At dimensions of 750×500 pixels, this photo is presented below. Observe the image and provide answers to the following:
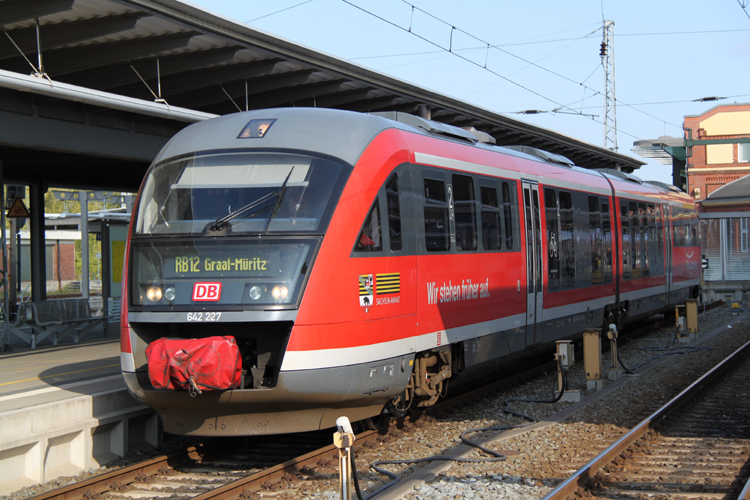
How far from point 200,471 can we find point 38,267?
11185 mm

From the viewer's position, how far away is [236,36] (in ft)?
36.0

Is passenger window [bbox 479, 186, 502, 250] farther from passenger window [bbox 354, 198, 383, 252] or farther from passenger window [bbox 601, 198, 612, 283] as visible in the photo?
passenger window [bbox 601, 198, 612, 283]

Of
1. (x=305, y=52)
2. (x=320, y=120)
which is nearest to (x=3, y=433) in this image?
(x=320, y=120)

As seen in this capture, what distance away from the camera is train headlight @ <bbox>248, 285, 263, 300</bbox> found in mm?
6664

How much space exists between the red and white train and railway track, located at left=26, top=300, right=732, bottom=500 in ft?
1.43

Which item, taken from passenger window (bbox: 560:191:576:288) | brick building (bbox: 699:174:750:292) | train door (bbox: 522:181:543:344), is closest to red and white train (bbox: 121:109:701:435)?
train door (bbox: 522:181:543:344)

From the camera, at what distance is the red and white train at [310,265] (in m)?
6.71

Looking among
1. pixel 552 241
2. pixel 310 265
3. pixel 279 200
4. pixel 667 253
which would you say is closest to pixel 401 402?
pixel 310 265

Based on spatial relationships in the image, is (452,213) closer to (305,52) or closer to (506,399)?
(506,399)

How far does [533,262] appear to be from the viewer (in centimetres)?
1090

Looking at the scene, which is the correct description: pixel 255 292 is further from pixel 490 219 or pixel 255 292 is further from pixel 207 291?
pixel 490 219

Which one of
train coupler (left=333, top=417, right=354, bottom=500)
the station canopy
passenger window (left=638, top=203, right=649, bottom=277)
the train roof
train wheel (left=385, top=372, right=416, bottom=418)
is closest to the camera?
train coupler (left=333, top=417, right=354, bottom=500)

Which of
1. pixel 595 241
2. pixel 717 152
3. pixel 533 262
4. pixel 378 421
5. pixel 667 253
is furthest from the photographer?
pixel 717 152

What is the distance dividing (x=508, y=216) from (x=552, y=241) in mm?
1693
